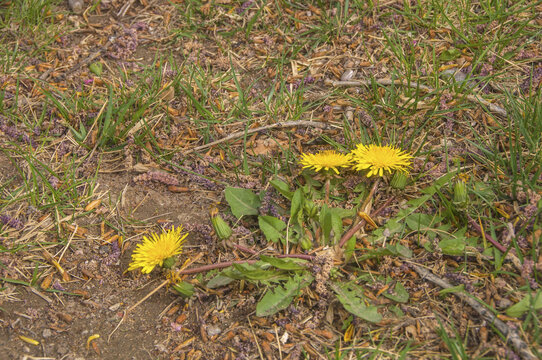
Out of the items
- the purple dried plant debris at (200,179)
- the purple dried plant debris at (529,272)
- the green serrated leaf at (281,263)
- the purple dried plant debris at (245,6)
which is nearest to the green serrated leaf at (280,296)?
the green serrated leaf at (281,263)

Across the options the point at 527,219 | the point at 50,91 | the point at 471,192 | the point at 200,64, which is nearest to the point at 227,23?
the point at 200,64

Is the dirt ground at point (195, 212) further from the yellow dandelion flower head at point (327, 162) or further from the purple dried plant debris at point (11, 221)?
the yellow dandelion flower head at point (327, 162)

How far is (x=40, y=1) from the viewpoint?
384 centimetres

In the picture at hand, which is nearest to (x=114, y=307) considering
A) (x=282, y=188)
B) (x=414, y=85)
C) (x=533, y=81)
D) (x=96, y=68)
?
(x=282, y=188)

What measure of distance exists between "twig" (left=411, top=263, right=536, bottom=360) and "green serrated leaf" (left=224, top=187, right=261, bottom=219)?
862 millimetres

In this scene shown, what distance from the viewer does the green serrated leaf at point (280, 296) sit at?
7.73 ft

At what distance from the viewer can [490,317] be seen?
2229 millimetres

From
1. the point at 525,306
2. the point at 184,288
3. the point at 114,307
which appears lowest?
the point at 114,307

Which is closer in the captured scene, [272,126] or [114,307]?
[114,307]

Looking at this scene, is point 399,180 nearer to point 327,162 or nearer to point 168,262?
point 327,162

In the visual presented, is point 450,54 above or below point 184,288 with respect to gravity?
above

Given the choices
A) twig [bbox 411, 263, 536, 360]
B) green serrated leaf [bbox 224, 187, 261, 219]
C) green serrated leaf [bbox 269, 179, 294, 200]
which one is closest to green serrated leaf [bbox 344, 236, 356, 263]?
twig [bbox 411, 263, 536, 360]

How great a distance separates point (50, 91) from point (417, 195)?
2440mm

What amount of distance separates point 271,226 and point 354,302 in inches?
22.9
